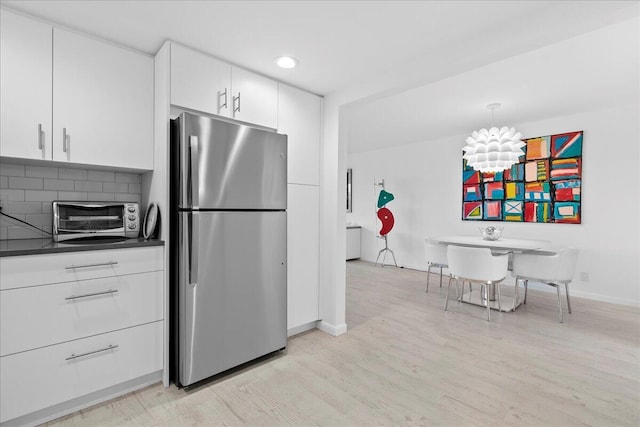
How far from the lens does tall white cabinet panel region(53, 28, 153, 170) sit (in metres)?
1.92

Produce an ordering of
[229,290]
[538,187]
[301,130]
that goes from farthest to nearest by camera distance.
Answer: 1. [538,187]
2. [301,130]
3. [229,290]

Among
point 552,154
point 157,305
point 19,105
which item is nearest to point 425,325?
point 157,305

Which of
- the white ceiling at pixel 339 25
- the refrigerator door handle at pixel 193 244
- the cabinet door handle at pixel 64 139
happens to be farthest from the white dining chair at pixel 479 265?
the cabinet door handle at pixel 64 139

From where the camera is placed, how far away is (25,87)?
1805 millimetres

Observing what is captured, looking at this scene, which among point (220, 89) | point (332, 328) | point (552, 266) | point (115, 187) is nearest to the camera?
point (220, 89)

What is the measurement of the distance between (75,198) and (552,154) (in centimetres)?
542

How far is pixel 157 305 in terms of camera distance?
207 cm

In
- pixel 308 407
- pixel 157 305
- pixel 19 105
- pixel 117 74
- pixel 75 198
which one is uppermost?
pixel 117 74

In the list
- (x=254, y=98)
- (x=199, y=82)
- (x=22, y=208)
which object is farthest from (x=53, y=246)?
(x=254, y=98)

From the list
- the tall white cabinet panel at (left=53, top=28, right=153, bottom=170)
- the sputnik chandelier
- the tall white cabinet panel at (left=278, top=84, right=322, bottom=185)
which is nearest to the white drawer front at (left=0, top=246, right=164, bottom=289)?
the tall white cabinet panel at (left=53, top=28, right=153, bottom=170)

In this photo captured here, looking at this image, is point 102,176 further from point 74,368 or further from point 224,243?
point 74,368

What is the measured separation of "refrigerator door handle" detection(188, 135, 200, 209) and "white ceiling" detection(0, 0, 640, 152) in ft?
2.27

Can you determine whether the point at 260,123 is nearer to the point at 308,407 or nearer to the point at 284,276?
the point at 284,276

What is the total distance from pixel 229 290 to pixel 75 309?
84 cm
